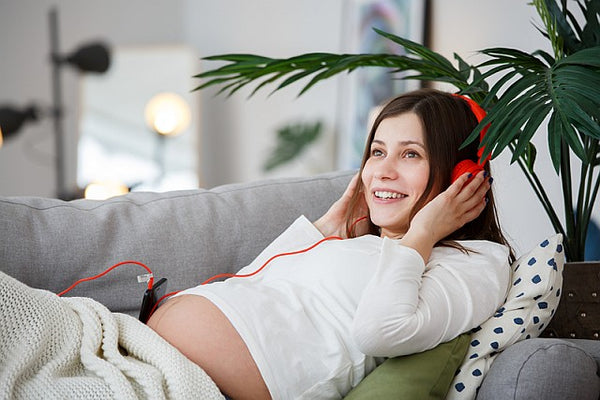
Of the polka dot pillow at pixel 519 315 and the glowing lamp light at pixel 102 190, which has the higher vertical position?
the polka dot pillow at pixel 519 315

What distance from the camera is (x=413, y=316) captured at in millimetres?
1186

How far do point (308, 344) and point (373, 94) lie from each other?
7.26 ft

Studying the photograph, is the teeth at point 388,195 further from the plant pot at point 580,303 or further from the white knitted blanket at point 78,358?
the white knitted blanket at point 78,358

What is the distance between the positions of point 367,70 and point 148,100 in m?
1.99

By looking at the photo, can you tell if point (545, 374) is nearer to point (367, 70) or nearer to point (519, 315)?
point (519, 315)

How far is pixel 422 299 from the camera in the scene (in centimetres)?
124

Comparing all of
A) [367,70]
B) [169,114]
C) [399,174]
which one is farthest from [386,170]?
[169,114]

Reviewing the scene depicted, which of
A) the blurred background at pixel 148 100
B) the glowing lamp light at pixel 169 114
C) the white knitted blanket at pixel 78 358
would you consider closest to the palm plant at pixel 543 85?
the white knitted blanket at pixel 78 358

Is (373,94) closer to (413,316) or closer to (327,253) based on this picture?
(327,253)

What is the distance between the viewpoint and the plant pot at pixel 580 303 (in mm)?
1525

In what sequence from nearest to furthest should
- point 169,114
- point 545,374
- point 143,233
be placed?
point 545,374 < point 143,233 < point 169,114

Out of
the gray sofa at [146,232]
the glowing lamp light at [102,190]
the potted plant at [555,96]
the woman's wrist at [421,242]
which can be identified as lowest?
the glowing lamp light at [102,190]

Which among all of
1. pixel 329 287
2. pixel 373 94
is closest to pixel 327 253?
pixel 329 287

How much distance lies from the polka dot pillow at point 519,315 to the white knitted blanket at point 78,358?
0.40m
